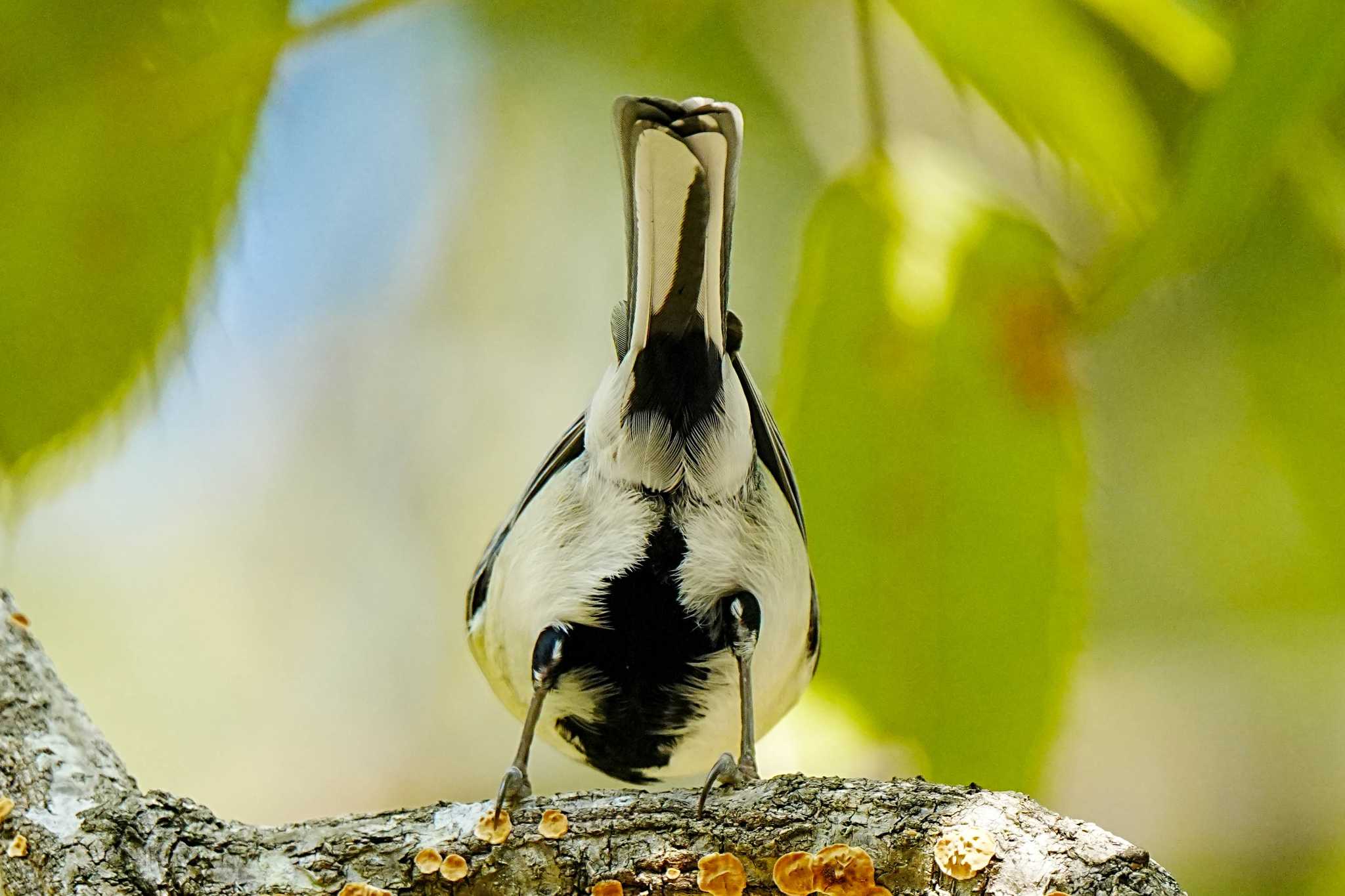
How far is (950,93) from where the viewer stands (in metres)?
1.40

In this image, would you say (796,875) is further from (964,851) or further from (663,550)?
(663,550)

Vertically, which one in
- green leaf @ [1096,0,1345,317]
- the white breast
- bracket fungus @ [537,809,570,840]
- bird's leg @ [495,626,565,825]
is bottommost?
bracket fungus @ [537,809,570,840]

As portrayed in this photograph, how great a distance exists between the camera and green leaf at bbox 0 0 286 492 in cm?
114

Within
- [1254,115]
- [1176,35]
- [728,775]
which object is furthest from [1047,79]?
[728,775]

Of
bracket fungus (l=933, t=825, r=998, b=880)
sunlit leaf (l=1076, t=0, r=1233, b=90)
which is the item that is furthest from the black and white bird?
sunlit leaf (l=1076, t=0, r=1233, b=90)

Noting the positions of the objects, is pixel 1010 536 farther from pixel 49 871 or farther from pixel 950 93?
pixel 49 871

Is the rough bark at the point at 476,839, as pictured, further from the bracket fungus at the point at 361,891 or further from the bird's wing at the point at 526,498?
the bird's wing at the point at 526,498

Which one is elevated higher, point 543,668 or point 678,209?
point 678,209

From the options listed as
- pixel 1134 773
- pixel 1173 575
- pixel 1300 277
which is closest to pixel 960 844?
pixel 1300 277

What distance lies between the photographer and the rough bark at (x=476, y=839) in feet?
2.93

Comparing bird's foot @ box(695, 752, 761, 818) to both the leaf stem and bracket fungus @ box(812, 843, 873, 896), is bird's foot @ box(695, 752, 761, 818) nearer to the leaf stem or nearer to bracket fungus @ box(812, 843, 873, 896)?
bracket fungus @ box(812, 843, 873, 896)

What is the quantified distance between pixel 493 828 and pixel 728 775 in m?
0.20

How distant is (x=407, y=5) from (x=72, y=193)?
0.40m

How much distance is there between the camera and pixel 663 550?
119 centimetres
